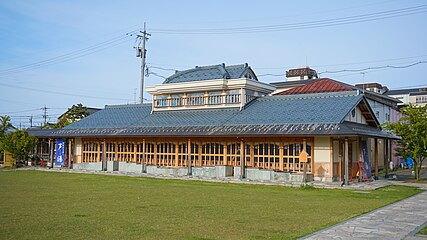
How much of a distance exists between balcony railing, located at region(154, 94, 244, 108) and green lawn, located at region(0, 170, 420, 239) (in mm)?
10816

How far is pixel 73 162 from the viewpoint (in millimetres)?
30453

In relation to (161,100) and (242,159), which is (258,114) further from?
(161,100)

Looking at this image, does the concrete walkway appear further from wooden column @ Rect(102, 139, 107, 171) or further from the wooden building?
wooden column @ Rect(102, 139, 107, 171)

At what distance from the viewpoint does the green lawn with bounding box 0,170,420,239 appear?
25.2 ft

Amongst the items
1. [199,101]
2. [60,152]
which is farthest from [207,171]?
[60,152]

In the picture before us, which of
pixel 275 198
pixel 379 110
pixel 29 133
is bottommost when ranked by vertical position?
pixel 275 198

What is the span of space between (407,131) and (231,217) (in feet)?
49.9

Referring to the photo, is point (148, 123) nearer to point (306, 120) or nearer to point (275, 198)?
point (306, 120)

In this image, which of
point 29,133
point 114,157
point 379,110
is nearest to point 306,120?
point 114,157

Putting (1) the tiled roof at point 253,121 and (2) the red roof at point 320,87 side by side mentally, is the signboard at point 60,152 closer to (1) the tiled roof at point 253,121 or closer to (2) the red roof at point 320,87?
(1) the tiled roof at point 253,121

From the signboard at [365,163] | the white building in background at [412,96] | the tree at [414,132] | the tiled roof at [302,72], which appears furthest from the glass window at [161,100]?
the white building in background at [412,96]

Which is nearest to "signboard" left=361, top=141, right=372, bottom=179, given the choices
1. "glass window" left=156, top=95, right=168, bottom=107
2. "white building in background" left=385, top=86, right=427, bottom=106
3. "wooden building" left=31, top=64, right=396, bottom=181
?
"wooden building" left=31, top=64, right=396, bottom=181

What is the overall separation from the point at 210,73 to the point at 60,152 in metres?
12.9

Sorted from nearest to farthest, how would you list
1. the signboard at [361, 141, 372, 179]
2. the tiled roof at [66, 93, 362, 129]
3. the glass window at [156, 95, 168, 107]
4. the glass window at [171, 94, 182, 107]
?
1. the tiled roof at [66, 93, 362, 129]
2. the signboard at [361, 141, 372, 179]
3. the glass window at [171, 94, 182, 107]
4. the glass window at [156, 95, 168, 107]
